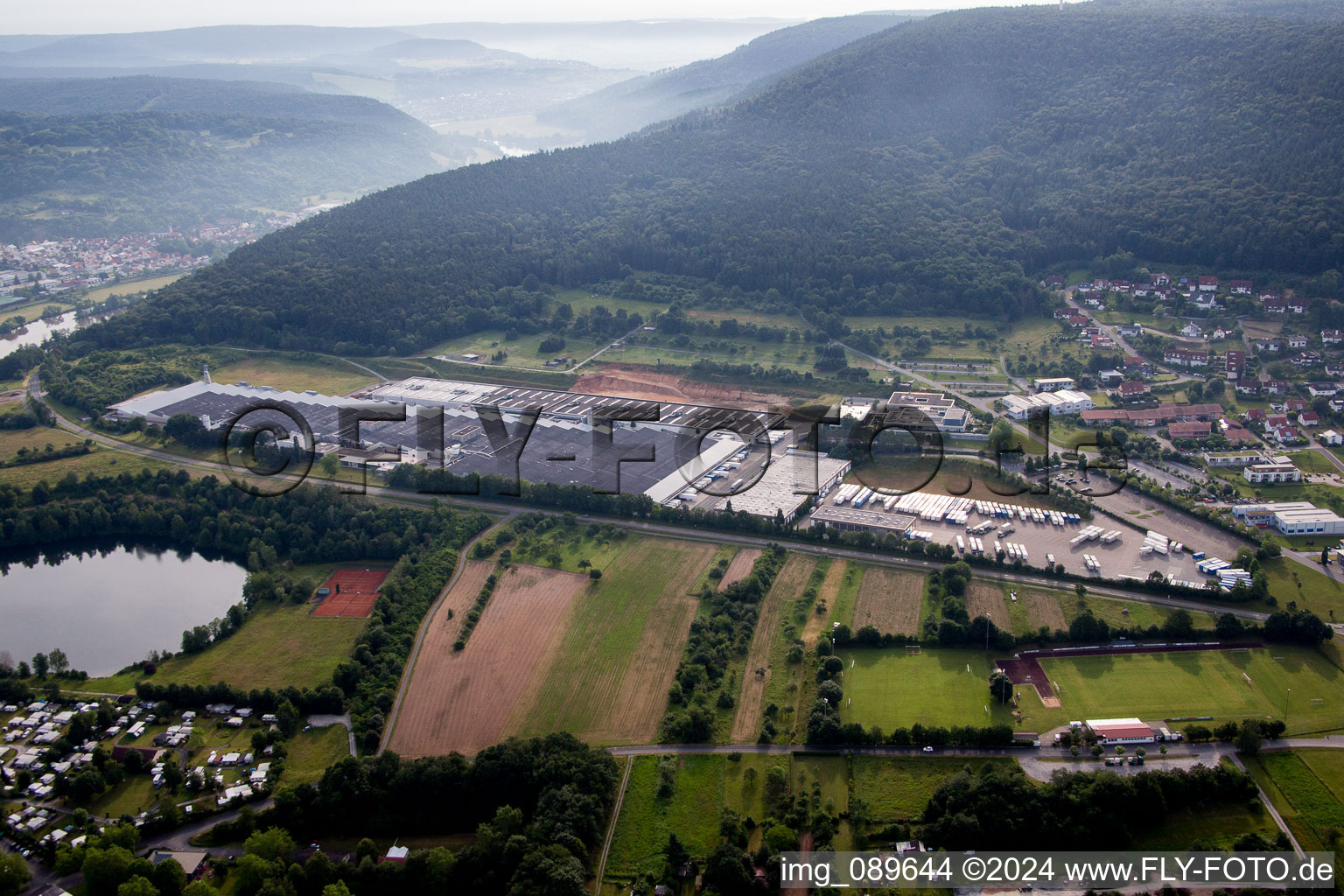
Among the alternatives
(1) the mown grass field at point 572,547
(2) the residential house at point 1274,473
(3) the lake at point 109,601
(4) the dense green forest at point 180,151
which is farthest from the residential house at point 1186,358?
(4) the dense green forest at point 180,151

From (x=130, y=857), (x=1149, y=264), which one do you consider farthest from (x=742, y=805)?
(x=1149, y=264)

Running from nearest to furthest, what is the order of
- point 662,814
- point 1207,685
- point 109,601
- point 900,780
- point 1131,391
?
point 662,814
point 900,780
point 1207,685
point 109,601
point 1131,391

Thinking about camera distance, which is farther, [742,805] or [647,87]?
[647,87]

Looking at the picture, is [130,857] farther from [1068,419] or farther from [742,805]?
[1068,419]

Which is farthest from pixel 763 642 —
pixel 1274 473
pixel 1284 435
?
pixel 1284 435

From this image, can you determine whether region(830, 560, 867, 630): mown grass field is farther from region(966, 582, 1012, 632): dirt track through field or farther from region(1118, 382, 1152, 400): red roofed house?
region(1118, 382, 1152, 400): red roofed house

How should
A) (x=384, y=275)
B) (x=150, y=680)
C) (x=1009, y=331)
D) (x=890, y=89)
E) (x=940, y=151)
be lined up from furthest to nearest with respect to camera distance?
1. (x=890, y=89)
2. (x=940, y=151)
3. (x=384, y=275)
4. (x=1009, y=331)
5. (x=150, y=680)

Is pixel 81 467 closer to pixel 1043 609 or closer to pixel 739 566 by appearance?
pixel 739 566
